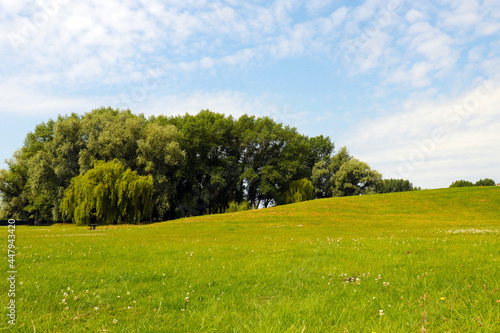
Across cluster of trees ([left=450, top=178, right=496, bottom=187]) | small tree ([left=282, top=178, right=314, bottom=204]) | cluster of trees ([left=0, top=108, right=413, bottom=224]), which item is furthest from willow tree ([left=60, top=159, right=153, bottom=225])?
cluster of trees ([left=450, top=178, right=496, bottom=187])

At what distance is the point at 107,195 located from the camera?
41750mm

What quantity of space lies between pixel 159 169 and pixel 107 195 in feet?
43.4

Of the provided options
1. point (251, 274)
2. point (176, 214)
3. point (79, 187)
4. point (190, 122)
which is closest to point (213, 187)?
point (176, 214)

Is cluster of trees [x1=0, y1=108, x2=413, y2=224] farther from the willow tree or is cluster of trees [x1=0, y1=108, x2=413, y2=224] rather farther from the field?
the field

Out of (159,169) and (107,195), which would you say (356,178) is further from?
(107,195)

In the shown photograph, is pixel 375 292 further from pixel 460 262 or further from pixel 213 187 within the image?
pixel 213 187

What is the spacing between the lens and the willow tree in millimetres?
41500

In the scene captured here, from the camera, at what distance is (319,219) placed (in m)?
38.9

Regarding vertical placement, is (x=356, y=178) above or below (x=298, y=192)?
above

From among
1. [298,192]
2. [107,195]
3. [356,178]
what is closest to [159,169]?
[107,195]

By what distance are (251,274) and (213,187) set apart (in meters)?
57.9

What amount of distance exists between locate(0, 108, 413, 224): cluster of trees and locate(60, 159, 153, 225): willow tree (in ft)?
0.49

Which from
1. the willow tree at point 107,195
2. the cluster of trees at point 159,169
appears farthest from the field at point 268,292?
the cluster of trees at point 159,169

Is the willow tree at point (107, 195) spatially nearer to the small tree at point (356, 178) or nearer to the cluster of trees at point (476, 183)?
the small tree at point (356, 178)
